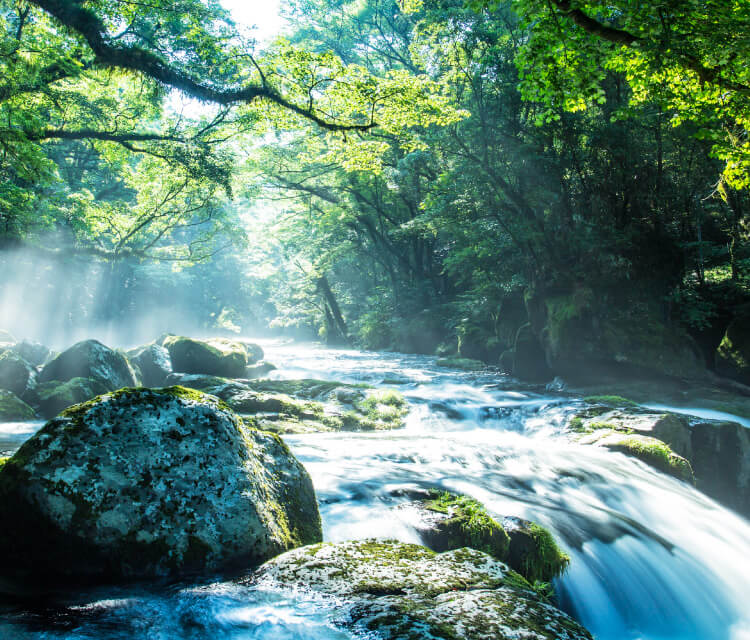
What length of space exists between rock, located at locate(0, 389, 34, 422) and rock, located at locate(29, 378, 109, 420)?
33 cm

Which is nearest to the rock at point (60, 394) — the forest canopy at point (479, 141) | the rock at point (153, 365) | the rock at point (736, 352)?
the rock at point (153, 365)

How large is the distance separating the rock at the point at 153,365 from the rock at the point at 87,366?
171 centimetres

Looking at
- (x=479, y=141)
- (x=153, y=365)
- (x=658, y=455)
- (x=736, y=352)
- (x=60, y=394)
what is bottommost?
(x=60, y=394)

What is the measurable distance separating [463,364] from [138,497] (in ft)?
53.8

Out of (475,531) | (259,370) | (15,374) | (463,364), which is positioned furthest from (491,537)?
(463,364)

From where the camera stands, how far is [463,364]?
1831 centimetres

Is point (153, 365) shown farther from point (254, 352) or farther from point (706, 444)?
point (706, 444)

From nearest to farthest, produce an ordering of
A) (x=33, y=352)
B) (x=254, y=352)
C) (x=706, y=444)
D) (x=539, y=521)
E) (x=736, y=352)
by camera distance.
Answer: (x=539, y=521)
(x=706, y=444)
(x=736, y=352)
(x=33, y=352)
(x=254, y=352)

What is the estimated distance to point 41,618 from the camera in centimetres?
204

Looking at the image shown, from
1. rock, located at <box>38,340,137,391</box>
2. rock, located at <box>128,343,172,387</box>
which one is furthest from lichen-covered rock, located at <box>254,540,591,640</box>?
rock, located at <box>128,343,172,387</box>

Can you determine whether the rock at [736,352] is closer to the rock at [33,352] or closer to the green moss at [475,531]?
the green moss at [475,531]

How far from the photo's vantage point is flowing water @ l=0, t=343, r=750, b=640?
2162 mm

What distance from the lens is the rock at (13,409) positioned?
330 inches

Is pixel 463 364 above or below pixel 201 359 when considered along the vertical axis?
above
